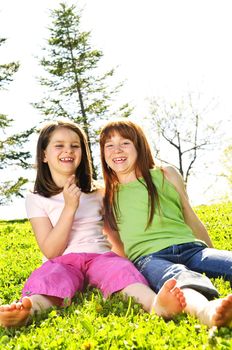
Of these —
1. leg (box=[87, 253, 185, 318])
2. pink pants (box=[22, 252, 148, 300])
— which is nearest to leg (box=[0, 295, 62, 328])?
pink pants (box=[22, 252, 148, 300])

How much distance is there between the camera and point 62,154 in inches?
195

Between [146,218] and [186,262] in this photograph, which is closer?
[186,262]

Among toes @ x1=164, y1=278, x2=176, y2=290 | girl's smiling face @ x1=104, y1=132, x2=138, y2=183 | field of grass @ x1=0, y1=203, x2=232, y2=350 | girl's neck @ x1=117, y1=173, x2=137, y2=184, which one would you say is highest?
girl's smiling face @ x1=104, y1=132, x2=138, y2=183

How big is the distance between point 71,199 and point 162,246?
844 mm

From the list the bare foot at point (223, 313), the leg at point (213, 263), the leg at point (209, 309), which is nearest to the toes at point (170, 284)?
the leg at point (209, 309)

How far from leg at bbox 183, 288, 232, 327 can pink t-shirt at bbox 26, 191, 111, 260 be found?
1423mm

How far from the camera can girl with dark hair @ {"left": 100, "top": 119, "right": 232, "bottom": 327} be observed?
170 inches

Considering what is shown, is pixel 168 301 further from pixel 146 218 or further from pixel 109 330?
pixel 146 218

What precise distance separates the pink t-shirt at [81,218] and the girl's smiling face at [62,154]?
0.67 feet

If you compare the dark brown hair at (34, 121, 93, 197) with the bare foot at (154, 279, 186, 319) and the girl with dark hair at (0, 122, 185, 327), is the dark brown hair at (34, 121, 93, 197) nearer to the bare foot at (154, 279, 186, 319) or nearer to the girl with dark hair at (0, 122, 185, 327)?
the girl with dark hair at (0, 122, 185, 327)

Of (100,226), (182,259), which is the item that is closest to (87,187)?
(100,226)

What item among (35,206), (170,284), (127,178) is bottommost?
(170,284)

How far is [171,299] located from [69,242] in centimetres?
164

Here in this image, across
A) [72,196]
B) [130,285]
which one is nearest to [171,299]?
[130,285]
